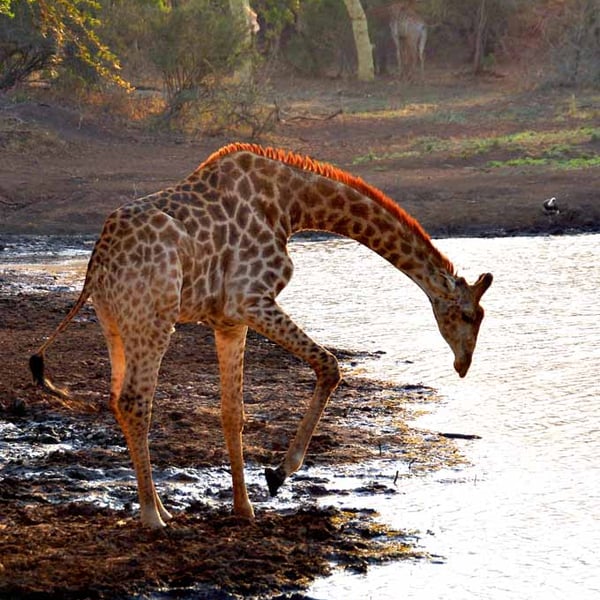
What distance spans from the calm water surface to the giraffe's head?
79 cm

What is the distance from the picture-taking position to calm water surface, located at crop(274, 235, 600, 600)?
5840 millimetres

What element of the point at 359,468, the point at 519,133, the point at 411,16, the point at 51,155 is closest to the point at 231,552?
the point at 359,468

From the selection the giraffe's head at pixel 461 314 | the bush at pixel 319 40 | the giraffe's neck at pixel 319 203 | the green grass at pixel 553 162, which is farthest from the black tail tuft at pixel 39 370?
the bush at pixel 319 40

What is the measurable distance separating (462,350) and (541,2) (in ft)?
99.0

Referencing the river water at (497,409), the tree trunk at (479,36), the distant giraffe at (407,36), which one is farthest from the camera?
the distant giraffe at (407,36)

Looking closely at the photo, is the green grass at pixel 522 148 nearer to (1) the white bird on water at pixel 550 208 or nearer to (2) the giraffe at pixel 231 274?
(1) the white bird on water at pixel 550 208

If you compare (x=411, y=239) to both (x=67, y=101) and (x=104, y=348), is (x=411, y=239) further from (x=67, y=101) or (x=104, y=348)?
(x=67, y=101)

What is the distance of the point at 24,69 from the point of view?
73.3ft

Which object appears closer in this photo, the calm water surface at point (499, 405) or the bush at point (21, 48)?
the calm water surface at point (499, 405)

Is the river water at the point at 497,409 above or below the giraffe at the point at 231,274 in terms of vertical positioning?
below

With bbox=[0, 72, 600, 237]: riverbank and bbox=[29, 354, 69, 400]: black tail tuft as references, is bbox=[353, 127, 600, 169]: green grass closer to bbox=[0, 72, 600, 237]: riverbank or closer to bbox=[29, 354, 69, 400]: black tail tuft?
bbox=[0, 72, 600, 237]: riverbank

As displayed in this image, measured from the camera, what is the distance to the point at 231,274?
6070 millimetres

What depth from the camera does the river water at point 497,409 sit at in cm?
583

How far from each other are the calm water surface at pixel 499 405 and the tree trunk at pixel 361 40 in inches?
657
